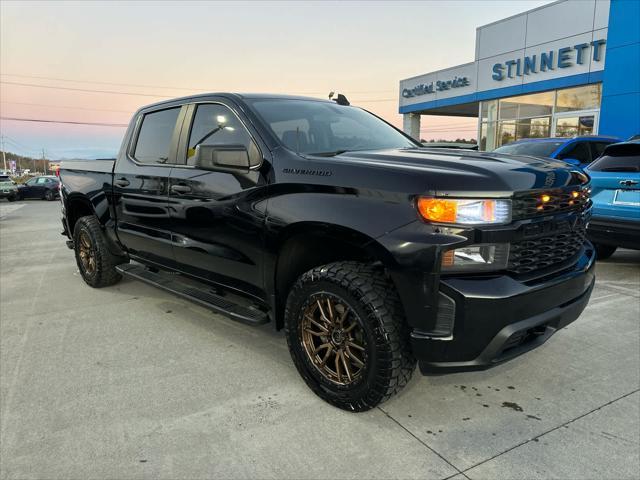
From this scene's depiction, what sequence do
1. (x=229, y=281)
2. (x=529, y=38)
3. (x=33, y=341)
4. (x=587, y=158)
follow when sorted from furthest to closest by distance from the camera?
1. (x=529, y=38)
2. (x=587, y=158)
3. (x=33, y=341)
4. (x=229, y=281)

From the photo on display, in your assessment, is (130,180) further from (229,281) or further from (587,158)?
(587,158)

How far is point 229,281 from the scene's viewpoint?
130 inches

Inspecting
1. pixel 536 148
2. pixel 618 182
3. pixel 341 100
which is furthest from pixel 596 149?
pixel 341 100

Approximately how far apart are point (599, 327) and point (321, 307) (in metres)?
2.62

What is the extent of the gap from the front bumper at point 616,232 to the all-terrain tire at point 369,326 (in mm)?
3787

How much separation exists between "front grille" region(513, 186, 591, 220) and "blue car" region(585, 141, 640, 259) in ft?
9.22

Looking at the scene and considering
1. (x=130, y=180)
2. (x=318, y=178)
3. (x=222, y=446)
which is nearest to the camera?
(x=222, y=446)

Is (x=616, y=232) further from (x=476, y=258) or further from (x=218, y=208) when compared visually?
(x=218, y=208)

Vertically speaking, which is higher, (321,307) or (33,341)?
(321,307)

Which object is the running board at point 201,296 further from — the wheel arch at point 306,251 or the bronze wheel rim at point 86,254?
the bronze wheel rim at point 86,254

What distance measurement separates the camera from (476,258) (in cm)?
221

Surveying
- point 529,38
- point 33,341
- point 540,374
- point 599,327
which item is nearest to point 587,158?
point 599,327

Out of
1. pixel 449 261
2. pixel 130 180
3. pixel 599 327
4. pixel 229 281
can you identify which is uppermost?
pixel 130 180

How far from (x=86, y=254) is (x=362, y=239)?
401 centimetres
